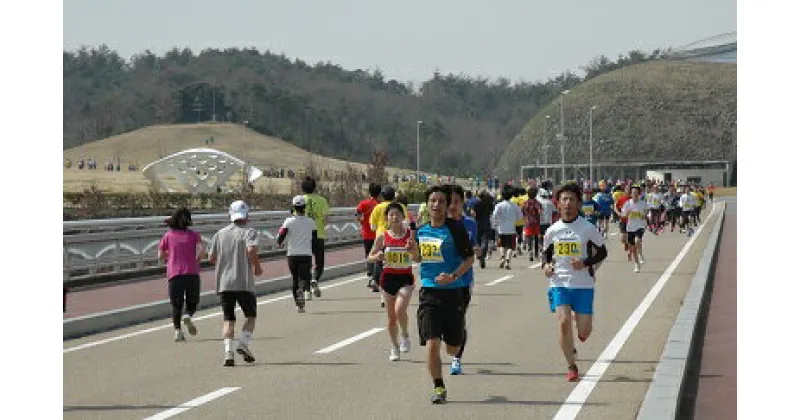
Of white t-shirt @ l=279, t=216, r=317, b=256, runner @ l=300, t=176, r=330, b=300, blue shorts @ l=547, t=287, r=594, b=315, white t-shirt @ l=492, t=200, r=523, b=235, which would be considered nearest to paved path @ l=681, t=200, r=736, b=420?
blue shorts @ l=547, t=287, r=594, b=315

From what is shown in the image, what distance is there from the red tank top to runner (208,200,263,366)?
4.01ft

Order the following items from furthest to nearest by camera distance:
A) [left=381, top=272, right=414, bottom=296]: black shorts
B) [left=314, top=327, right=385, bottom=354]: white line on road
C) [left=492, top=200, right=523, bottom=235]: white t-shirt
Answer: [left=492, top=200, right=523, bottom=235]: white t-shirt, [left=314, top=327, right=385, bottom=354]: white line on road, [left=381, top=272, right=414, bottom=296]: black shorts

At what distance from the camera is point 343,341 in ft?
45.7

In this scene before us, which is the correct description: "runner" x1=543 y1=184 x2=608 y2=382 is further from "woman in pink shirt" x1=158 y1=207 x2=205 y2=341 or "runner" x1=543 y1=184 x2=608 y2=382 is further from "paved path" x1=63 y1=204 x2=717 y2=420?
"woman in pink shirt" x1=158 y1=207 x2=205 y2=341

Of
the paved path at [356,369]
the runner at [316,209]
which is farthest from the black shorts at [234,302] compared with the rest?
the runner at [316,209]

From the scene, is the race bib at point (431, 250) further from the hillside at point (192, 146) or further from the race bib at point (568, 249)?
the hillside at point (192, 146)

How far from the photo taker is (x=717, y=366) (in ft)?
39.0

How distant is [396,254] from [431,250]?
2.06 m

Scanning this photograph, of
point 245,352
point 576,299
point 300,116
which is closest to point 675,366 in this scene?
point 576,299

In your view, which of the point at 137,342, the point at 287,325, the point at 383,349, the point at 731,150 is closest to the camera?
the point at 383,349

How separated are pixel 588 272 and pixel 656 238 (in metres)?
29.9

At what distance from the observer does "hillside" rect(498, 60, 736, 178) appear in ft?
607
